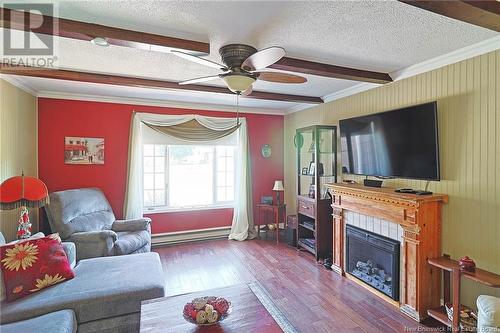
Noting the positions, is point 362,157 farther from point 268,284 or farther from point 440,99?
point 268,284

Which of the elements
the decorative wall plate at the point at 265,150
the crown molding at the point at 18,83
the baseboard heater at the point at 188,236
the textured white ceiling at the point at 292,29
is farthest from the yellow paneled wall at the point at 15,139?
the decorative wall plate at the point at 265,150

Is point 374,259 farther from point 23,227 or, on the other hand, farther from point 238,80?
point 23,227

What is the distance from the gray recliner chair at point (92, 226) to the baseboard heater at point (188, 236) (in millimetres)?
879

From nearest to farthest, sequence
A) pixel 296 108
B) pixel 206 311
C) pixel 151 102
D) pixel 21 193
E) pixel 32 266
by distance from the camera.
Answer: pixel 206 311, pixel 32 266, pixel 21 193, pixel 151 102, pixel 296 108

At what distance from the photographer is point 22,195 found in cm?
269

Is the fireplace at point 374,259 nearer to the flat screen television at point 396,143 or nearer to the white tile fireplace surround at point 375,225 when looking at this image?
the white tile fireplace surround at point 375,225

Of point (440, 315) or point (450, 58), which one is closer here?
point (440, 315)

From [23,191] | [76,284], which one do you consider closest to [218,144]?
[23,191]

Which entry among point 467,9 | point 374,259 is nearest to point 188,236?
point 374,259

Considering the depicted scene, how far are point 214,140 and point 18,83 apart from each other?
272 cm

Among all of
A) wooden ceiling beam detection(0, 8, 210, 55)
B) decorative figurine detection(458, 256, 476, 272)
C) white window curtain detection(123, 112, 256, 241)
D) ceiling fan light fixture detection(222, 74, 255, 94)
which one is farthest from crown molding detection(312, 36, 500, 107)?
white window curtain detection(123, 112, 256, 241)

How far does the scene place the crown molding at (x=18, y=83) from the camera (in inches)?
117

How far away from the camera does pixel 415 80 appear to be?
110 inches

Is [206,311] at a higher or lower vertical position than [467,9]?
Result: lower
